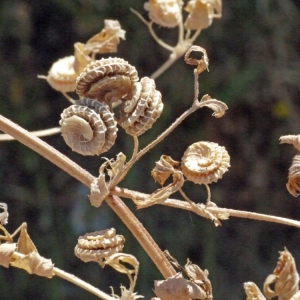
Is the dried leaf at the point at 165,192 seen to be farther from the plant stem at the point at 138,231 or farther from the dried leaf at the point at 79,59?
the dried leaf at the point at 79,59

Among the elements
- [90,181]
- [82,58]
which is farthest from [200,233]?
[90,181]

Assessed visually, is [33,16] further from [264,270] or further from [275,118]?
[264,270]

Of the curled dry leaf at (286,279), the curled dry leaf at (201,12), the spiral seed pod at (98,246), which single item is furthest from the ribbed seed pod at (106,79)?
the curled dry leaf at (201,12)

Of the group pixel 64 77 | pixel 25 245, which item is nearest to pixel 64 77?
pixel 64 77

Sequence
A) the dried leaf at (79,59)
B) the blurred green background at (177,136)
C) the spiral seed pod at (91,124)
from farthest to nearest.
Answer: the blurred green background at (177,136) < the dried leaf at (79,59) < the spiral seed pod at (91,124)

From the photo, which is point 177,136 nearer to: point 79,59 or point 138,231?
point 79,59

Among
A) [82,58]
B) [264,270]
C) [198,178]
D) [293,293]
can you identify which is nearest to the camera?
[198,178]
